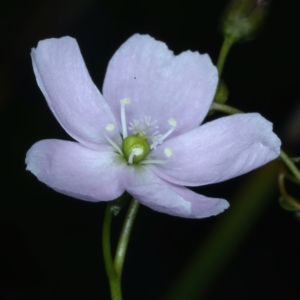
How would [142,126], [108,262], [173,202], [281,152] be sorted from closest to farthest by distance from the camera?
1. [173,202]
2. [108,262]
3. [281,152]
4. [142,126]

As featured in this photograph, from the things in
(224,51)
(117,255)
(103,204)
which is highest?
(224,51)

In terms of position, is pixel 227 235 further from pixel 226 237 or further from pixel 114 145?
pixel 114 145

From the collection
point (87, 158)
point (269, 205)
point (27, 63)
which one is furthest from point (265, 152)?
point (27, 63)

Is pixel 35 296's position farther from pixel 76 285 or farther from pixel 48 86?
pixel 48 86

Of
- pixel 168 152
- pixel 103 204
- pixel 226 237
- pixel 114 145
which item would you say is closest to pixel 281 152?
pixel 168 152

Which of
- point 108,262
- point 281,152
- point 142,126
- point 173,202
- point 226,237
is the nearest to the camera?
point 173,202

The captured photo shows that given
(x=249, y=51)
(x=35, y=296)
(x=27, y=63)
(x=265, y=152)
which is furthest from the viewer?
(x=249, y=51)

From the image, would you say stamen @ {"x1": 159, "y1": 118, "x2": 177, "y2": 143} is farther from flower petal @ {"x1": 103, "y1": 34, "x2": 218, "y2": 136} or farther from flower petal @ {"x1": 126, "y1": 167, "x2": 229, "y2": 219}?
flower petal @ {"x1": 126, "y1": 167, "x2": 229, "y2": 219}
